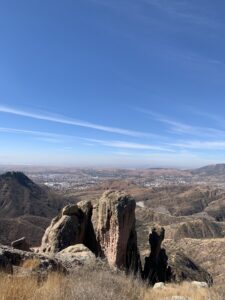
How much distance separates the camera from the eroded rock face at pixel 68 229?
1052 inches

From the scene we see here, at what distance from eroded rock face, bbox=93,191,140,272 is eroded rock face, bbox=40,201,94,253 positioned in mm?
906

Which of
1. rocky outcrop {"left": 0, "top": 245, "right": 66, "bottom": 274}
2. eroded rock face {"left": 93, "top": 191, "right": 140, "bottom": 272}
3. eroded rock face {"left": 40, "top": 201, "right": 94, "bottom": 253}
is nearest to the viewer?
rocky outcrop {"left": 0, "top": 245, "right": 66, "bottom": 274}

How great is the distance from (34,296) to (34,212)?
17769cm

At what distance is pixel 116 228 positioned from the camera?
2939 centimetres

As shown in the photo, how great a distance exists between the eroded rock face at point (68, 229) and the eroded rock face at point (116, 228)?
91 cm

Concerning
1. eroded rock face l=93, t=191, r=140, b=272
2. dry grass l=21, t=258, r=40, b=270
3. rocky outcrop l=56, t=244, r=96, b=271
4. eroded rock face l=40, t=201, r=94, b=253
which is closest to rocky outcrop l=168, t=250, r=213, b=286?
eroded rock face l=93, t=191, r=140, b=272

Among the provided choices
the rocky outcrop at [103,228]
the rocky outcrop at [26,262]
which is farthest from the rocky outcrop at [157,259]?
the rocky outcrop at [26,262]

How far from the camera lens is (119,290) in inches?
345

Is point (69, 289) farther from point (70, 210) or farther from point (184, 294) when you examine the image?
point (70, 210)

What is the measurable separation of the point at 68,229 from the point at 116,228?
3719mm

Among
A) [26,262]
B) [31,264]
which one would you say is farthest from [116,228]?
[31,264]

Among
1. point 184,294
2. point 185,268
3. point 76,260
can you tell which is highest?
point 76,260

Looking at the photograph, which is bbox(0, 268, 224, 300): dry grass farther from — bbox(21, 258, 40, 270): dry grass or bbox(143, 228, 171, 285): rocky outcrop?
bbox(143, 228, 171, 285): rocky outcrop

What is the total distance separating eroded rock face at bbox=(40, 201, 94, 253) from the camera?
26719 mm
